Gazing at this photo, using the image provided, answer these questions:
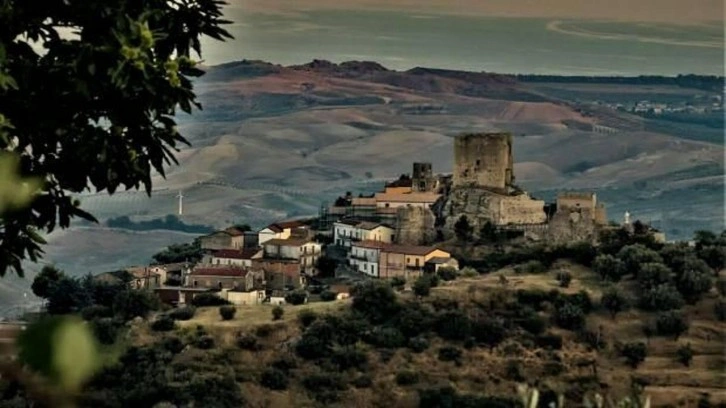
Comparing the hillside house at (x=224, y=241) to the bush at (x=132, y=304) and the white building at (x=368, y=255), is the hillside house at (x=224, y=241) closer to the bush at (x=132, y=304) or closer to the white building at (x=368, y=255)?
the white building at (x=368, y=255)

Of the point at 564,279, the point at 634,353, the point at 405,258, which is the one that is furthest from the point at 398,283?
the point at 634,353

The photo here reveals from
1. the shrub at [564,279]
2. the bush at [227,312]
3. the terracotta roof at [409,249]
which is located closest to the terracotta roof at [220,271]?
the bush at [227,312]

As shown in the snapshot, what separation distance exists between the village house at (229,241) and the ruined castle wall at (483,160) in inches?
192

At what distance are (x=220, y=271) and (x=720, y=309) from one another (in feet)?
27.6

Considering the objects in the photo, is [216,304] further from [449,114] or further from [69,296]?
[449,114]

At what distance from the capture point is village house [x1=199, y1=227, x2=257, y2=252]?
98.6ft

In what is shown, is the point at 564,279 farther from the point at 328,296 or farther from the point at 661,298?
the point at 328,296

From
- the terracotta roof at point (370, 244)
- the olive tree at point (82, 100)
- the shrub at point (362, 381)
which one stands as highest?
the olive tree at point (82, 100)

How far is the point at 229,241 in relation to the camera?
30.2 meters

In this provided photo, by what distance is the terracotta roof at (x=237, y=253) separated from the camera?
27875 mm

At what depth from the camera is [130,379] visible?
1869 cm

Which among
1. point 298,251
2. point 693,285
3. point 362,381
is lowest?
point 362,381

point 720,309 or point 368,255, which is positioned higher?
point 368,255

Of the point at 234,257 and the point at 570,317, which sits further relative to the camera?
the point at 234,257
